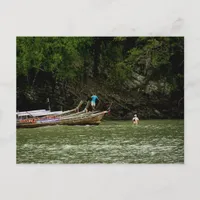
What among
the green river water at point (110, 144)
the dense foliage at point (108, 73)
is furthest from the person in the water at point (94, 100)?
the green river water at point (110, 144)

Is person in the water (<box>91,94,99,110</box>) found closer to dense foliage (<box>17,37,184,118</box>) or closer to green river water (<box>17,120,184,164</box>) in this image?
dense foliage (<box>17,37,184,118</box>)

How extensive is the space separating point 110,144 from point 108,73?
566 mm

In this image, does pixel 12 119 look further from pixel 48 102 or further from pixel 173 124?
pixel 173 124

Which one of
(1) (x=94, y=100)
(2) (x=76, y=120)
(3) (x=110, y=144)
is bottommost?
(3) (x=110, y=144)

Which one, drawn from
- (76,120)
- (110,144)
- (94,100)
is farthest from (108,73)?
(110,144)

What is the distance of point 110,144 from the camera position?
19.7 ft

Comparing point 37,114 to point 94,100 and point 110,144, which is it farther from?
point 110,144

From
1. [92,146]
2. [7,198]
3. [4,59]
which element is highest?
[4,59]

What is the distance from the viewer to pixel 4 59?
236 inches

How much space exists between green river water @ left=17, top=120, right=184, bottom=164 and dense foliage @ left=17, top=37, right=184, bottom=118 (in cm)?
11

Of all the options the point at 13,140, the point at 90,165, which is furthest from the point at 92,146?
the point at 13,140

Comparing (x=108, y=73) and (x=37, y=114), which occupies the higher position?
(x=108, y=73)

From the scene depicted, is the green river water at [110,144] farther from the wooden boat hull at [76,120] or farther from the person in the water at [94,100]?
the person in the water at [94,100]
